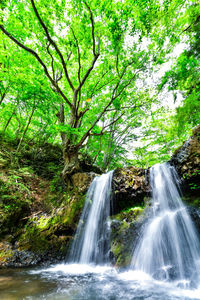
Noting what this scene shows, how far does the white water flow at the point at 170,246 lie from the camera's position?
9.40 ft

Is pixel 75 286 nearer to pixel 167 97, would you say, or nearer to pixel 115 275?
pixel 115 275

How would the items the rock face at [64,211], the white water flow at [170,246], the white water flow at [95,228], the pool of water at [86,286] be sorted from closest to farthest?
1. the pool of water at [86,286]
2. the white water flow at [170,246]
3. the rock face at [64,211]
4. the white water flow at [95,228]

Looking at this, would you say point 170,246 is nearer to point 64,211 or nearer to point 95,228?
point 95,228

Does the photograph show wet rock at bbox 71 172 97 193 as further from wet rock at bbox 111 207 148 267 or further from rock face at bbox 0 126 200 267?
wet rock at bbox 111 207 148 267

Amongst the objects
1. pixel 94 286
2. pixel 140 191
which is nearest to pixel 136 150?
pixel 140 191

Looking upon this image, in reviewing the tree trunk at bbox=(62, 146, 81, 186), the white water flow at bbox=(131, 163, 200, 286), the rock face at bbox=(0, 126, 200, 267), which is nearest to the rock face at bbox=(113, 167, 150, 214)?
the rock face at bbox=(0, 126, 200, 267)

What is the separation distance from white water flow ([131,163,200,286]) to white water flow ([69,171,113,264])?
4.15ft

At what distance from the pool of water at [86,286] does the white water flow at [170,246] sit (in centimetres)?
20

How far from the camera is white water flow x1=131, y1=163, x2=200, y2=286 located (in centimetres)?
287

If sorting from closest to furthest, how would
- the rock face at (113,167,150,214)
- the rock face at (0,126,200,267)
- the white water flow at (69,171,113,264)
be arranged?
the rock face at (0,126,200,267) → the white water flow at (69,171,113,264) → the rock face at (113,167,150,214)

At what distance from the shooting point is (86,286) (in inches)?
111

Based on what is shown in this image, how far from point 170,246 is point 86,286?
2385 mm

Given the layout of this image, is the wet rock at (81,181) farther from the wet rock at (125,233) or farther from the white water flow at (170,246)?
the white water flow at (170,246)

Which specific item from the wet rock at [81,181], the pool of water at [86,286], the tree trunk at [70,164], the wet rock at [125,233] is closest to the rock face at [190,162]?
the wet rock at [125,233]
